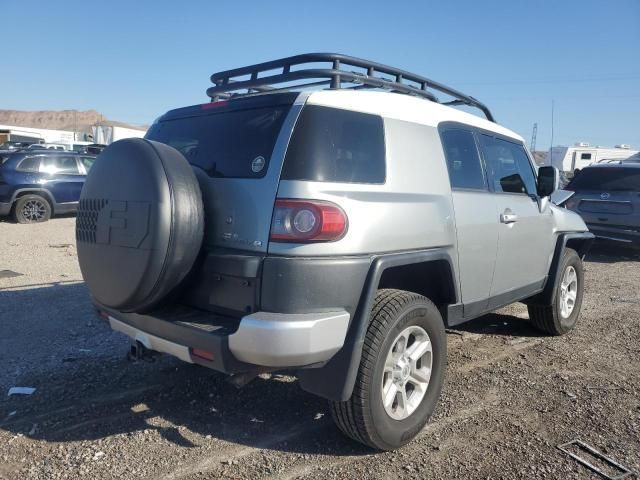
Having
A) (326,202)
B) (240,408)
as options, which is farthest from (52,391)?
(326,202)

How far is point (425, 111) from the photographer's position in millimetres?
3336

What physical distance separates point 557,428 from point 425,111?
2.18 m

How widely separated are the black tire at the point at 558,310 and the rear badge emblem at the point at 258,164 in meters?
3.38

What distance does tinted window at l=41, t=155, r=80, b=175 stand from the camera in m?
12.5

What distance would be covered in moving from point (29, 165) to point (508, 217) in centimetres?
1185

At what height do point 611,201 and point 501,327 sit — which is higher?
point 611,201

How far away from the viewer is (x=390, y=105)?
3.07 m

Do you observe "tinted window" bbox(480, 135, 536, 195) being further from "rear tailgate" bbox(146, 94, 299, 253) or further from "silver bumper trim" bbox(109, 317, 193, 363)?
"silver bumper trim" bbox(109, 317, 193, 363)

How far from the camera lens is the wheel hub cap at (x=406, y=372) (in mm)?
2943

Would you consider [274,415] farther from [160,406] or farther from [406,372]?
[406,372]

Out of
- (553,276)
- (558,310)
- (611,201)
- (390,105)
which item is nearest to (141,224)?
(390,105)

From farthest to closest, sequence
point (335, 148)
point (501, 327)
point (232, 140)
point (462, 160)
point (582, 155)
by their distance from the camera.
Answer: point (582, 155) < point (501, 327) < point (462, 160) < point (232, 140) < point (335, 148)

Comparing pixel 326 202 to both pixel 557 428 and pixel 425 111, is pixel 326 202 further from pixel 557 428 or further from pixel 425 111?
pixel 557 428

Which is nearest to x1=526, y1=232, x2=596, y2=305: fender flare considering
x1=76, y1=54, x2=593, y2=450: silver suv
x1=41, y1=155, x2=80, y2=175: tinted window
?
x1=76, y1=54, x2=593, y2=450: silver suv
